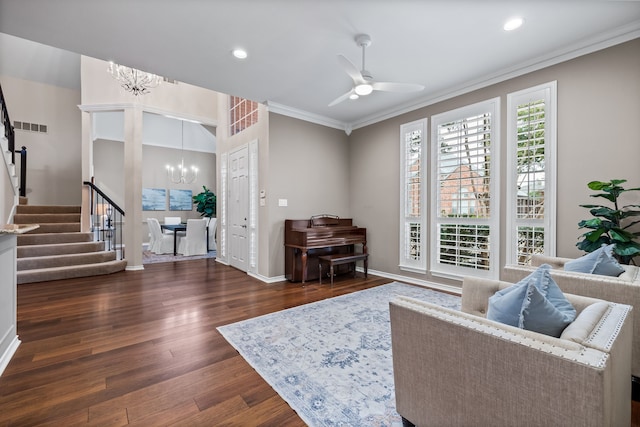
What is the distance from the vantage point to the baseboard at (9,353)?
202 centimetres

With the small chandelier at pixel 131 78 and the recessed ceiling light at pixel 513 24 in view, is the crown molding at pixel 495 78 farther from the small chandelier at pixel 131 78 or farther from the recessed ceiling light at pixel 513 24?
the small chandelier at pixel 131 78

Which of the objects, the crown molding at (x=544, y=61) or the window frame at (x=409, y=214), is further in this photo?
the window frame at (x=409, y=214)

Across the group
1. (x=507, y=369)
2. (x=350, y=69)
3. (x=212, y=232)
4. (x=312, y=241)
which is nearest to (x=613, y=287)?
(x=507, y=369)

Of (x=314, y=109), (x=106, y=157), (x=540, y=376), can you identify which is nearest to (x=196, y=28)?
(x=314, y=109)

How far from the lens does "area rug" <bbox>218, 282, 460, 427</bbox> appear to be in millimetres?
1664

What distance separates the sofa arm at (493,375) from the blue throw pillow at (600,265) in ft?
3.33

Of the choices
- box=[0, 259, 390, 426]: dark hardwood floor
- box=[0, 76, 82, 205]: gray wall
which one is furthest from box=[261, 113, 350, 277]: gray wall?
box=[0, 76, 82, 205]: gray wall

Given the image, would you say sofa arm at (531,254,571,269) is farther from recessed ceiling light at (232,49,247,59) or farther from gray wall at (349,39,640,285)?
recessed ceiling light at (232,49,247,59)

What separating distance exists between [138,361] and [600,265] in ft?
11.6

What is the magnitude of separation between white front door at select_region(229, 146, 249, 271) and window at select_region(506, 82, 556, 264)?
4.08m

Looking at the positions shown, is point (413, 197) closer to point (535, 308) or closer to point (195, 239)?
point (535, 308)

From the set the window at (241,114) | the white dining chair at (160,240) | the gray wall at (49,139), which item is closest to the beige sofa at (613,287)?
the window at (241,114)

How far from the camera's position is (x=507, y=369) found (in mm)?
1010

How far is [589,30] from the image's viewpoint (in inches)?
109
